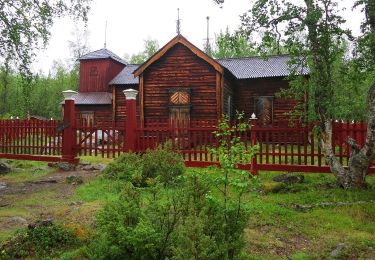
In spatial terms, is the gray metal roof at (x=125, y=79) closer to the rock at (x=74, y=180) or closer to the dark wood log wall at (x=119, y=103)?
the dark wood log wall at (x=119, y=103)

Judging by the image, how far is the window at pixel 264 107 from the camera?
72.2 feet

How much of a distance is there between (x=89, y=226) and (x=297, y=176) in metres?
5.44

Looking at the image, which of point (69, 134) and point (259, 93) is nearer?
point (69, 134)

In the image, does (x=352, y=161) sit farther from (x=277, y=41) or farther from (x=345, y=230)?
(x=277, y=41)

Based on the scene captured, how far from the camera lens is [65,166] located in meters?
12.2

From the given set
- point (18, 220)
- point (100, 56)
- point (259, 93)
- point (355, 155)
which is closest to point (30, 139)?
point (18, 220)

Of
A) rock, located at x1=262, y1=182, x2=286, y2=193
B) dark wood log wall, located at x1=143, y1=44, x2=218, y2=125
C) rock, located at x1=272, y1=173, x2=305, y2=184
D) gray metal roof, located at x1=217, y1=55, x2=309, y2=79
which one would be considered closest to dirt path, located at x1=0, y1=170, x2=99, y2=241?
rock, located at x1=262, y1=182, x2=286, y2=193

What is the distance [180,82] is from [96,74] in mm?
11897

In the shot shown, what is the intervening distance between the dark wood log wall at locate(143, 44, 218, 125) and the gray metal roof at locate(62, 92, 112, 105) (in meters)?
7.26

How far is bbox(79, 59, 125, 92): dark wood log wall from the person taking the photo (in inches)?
1152

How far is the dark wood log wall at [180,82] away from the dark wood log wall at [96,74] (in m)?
10.1

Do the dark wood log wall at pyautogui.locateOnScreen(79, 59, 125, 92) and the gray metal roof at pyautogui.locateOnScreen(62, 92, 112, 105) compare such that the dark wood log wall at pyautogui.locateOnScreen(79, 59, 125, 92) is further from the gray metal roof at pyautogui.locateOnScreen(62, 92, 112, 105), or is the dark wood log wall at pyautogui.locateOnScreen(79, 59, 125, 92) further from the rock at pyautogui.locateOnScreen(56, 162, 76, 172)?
the rock at pyautogui.locateOnScreen(56, 162, 76, 172)

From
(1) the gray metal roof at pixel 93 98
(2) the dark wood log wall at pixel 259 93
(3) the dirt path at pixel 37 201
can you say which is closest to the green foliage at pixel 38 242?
(3) the dirt path at pixel 37 201

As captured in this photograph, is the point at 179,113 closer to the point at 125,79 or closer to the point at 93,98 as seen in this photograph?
the point at 125,79
